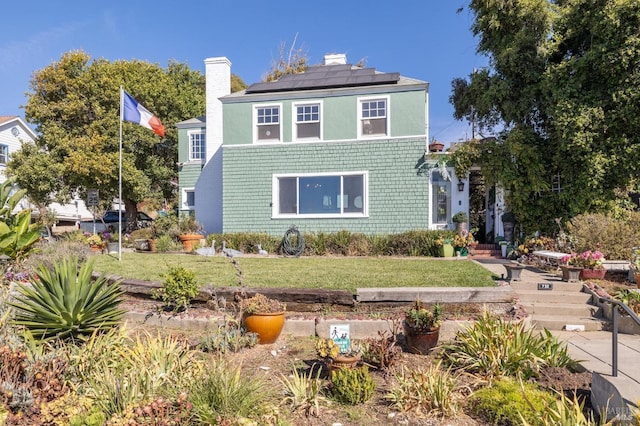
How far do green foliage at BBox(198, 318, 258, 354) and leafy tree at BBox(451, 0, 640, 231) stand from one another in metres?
9.96

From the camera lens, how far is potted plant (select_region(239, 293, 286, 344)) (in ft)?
15.9

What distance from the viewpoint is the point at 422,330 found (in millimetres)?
4449

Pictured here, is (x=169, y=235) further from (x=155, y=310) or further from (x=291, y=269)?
(x=155, y=310)

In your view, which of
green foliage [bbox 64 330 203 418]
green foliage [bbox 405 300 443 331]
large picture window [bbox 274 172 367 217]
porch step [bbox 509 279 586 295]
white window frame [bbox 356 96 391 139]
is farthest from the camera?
large picture window [bbox 274 172 367 217]

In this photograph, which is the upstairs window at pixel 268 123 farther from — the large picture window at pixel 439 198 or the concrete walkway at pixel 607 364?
the concrete walkway at pixel 607 364

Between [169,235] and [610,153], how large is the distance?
1512cm

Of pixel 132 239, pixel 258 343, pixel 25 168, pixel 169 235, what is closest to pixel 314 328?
pixel 258 343

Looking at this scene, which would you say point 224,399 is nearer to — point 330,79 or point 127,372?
point 127,372

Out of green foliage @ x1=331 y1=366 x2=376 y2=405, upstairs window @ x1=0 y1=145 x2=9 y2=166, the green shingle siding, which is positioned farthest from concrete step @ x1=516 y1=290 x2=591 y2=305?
upstairs window @ x1=0 y1=145 x2=9 y2=166

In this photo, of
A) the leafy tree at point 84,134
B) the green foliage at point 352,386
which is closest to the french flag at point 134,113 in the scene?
the leafy tree at point 84,134

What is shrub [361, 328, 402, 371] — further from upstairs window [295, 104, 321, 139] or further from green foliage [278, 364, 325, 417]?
upstairs window [295, 104, 321, 139]

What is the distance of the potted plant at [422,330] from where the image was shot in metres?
4.45

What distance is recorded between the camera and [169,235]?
14797 millimetres

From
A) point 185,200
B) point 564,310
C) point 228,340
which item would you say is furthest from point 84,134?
point 564,310
